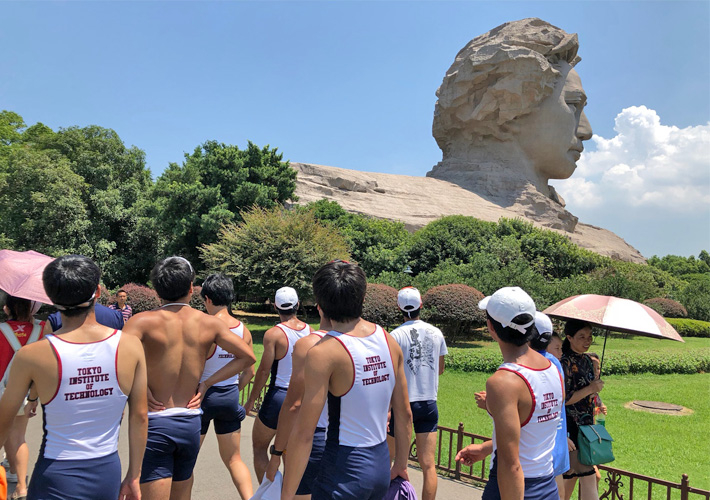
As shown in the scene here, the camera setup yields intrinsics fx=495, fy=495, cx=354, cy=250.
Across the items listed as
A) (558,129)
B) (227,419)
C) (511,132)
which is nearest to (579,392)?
(227,419)

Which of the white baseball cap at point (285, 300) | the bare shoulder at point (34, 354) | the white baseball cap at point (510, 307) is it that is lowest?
the bare shoulder at point (34, 354)

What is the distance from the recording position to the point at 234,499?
452 cm

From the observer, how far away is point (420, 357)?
4371 mm

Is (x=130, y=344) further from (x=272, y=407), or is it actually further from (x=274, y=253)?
(x=274, y=253)

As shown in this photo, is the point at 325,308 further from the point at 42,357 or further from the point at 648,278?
the point at 648,278

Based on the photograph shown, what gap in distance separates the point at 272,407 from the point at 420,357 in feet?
4.40

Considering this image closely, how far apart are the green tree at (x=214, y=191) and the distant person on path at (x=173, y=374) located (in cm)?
2227

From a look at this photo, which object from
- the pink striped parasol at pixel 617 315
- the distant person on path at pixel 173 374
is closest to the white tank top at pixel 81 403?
the distant person on path at pixel 173 374

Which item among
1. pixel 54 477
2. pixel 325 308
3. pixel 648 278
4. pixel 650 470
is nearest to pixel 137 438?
pixel 54 477

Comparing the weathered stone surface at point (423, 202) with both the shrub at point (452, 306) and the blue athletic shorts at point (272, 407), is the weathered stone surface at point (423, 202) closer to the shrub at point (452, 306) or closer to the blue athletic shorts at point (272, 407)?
the shrub at point (452, 306)

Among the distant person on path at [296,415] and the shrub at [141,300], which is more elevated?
the distant person on path at [296,415]

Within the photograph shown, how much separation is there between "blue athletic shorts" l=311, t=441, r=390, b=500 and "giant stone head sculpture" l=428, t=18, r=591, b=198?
49.2 meters

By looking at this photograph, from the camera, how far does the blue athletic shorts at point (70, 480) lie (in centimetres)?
227

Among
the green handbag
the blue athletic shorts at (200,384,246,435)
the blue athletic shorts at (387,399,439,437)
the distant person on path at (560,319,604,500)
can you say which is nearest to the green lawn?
the distant person on path at (560,319,604,500)
